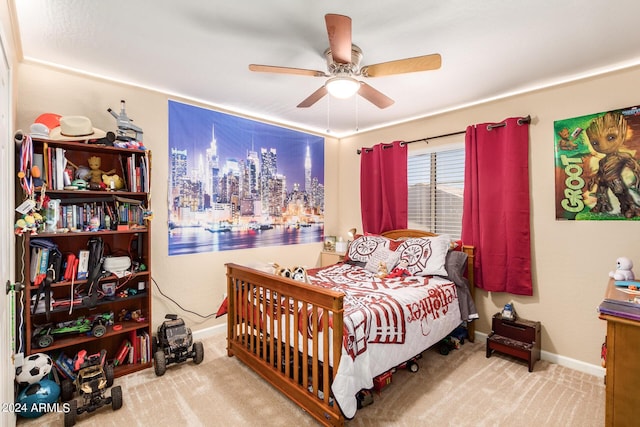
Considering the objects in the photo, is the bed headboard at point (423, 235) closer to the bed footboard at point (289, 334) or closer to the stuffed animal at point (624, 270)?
the stuffed animal at point (624, 270)

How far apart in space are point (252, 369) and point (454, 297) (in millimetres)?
1976

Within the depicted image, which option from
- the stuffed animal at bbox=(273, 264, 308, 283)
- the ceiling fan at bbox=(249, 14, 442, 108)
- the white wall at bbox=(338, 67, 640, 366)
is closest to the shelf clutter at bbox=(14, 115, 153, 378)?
the stuffed animal at bbox=(273, 264, 308, 283)

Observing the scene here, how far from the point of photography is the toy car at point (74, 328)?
2.16 meters

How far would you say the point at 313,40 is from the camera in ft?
6.80

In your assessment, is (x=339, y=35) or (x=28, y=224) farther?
(x=28, y=224)

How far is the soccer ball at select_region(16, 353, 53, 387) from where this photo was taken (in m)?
1.96

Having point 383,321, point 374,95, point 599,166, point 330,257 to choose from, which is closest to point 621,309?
point 383,321

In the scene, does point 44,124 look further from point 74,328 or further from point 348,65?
point 348,65

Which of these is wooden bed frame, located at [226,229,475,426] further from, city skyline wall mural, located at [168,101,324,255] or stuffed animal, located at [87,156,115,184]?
stuffed animal, located at [87,156,115,184]

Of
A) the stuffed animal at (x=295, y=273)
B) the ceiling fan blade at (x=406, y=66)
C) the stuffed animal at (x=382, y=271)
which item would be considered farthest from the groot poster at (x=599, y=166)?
the stuffed animal at (x=295, y=273)

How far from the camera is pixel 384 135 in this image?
4.16 metres

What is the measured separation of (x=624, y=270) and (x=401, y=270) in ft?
5.55

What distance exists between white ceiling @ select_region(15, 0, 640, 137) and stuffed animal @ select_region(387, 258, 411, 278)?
1744 mm

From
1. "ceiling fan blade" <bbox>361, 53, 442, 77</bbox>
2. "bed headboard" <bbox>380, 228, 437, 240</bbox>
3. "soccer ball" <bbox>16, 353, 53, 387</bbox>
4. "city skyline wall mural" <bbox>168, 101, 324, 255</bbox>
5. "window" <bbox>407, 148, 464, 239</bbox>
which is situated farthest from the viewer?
"bed headboard" <bbox>380, 228, 437, 240</bbox>
